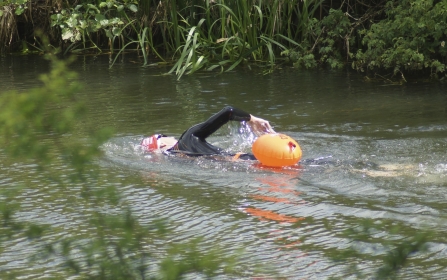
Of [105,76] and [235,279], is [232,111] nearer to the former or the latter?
[235,279]

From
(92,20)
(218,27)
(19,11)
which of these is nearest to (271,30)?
(218,27)

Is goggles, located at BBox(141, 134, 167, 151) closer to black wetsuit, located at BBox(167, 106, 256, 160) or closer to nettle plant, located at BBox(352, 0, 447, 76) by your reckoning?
black wetsuit, located at BBox(167, 106, 256, 160)

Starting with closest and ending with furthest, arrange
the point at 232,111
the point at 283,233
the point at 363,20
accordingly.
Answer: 1. the point at 283,233
2. the point at 232,111
3. the point at 363,20

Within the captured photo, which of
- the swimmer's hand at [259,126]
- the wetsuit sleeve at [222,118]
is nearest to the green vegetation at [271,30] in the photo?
the swimmer's hand at [259,126]

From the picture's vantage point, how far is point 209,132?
6.90m

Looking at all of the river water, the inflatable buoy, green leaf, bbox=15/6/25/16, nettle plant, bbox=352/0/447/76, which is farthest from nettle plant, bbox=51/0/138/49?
the inflatable buoy

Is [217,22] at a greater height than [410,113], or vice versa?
[217,22]

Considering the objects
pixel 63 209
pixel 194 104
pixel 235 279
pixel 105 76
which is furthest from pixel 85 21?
pixel 235 279

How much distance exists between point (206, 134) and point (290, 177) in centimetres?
99

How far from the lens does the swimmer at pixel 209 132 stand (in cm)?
678

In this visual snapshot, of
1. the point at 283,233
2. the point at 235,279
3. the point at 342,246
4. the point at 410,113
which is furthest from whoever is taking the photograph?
the point at 410,113

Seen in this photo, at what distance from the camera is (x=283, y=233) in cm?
502

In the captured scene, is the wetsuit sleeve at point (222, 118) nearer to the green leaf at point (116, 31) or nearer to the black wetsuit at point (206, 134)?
the black wetsuit at point (206, 134)

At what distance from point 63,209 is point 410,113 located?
4639 millimetres
